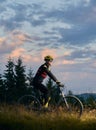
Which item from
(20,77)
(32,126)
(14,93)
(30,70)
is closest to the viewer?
(32,126)

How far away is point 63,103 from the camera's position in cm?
1923

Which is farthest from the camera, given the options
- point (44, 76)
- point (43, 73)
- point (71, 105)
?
point (71, 105)

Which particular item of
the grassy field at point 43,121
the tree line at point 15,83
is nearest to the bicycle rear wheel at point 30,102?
the grassy field at point 43,121

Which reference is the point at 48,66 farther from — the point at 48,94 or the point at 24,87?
the point at 24,87

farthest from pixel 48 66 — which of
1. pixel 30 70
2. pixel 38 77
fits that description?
pixel 30 70

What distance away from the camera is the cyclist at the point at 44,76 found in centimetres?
1851

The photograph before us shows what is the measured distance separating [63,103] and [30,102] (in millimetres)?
1176

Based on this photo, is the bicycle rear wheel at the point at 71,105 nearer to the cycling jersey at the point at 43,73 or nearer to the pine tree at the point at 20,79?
the cycling jersey at the point at 43,73

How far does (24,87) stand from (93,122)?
75.6 m

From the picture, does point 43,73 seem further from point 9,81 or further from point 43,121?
point 9,81

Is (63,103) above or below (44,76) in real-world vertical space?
below

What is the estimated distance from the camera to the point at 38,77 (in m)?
18.8

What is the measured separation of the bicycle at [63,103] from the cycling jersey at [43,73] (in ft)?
2.11

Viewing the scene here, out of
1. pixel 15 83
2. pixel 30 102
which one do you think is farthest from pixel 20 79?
pixel 30 102
